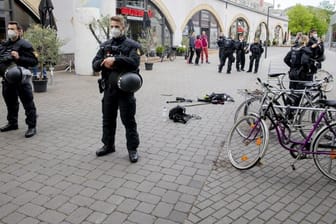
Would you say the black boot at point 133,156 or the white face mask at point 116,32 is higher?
the white face mask at point 116,32

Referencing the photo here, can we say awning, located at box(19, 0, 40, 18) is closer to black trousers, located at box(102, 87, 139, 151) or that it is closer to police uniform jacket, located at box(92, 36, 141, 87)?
police uniform jacket, located at box(92, 36, 141, 87)

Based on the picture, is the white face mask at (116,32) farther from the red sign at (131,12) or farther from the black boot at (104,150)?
the red sign at (131,12)

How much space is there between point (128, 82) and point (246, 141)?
5.87ft

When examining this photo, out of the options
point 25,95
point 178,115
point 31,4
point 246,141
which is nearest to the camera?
point 246,141

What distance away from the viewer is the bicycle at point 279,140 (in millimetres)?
3959

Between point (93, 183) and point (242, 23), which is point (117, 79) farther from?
point (242, 23)

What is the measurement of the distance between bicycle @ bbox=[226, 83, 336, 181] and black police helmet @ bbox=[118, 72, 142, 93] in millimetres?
1502

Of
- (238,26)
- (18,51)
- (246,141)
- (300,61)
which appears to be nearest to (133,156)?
(246,141)

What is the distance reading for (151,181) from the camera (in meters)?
3.94

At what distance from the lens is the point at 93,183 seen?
152 inches

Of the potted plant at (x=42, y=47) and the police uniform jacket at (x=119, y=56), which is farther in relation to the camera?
the potted plant at (x=42, y=47)

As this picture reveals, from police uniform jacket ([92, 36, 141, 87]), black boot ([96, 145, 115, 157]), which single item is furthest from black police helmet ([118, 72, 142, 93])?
black boot ([96, 145, 115, 157])

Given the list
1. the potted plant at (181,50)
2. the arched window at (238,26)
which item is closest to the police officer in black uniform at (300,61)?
the potted plant at (181,50)

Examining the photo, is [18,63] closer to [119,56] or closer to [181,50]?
[119,56]
